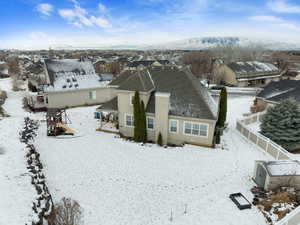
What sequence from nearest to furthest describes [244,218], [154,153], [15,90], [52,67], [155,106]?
[244,218] < [154,153] < [155,106] < [52,67] < [15,90]

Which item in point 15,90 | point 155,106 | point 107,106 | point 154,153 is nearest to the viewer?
point 154,153

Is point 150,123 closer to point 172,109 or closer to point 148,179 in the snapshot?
point 172,109

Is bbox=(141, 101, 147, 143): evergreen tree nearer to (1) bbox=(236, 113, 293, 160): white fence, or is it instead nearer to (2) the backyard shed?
(2) the backyard shed

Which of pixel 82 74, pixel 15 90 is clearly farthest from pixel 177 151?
pixel 15 90

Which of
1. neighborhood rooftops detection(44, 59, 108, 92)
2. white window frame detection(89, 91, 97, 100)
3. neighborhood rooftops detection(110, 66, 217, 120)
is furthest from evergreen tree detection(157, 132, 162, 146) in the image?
neighborhood rooftops detection(44, 59, 108, 92)

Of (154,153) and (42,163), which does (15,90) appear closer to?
(42,163)
